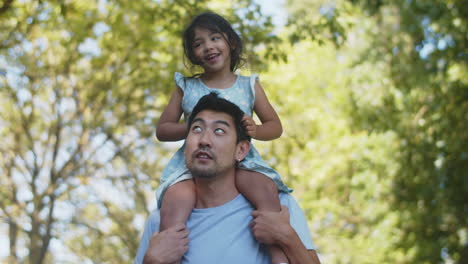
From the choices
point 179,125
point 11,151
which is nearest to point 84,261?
point 11,151

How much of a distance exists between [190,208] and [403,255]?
8.99m

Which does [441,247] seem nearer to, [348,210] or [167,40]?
[348,210]

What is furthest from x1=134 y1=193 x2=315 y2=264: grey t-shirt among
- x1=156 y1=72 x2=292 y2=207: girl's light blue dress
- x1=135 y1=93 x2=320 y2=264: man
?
x1=156 y1=72 x2=292 y2=207: girl's light blue dress

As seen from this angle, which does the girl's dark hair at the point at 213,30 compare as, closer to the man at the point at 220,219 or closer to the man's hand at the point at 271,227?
the man at the point at 220,219

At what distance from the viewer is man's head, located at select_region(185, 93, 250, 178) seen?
2785mm

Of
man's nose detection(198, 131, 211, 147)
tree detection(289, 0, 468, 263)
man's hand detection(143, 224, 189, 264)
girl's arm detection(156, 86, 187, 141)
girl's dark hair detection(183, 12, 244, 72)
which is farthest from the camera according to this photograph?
tree detection(289, 0, 468, 263)

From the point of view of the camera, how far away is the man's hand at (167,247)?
8.77ft

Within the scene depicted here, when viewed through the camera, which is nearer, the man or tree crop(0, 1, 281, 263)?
the man

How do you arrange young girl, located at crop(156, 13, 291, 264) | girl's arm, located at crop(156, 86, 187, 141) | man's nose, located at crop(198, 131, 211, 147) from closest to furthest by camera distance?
man's nose, located at crop(198, 131, 211, 147) < young girl, located at crop(156, 13, 291, 264) < girl's arm, located at crop(156, 86, 187, 141)

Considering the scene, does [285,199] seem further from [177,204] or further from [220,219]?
[177,204]

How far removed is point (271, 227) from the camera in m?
2.74

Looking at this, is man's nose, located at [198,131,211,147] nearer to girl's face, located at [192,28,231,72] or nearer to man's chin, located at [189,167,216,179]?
man's chin, located at [189,167,216,179]

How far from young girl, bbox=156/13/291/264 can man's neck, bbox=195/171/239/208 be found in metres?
0.04

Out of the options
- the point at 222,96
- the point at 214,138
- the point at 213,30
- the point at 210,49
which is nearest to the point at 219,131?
the point at 214,138
